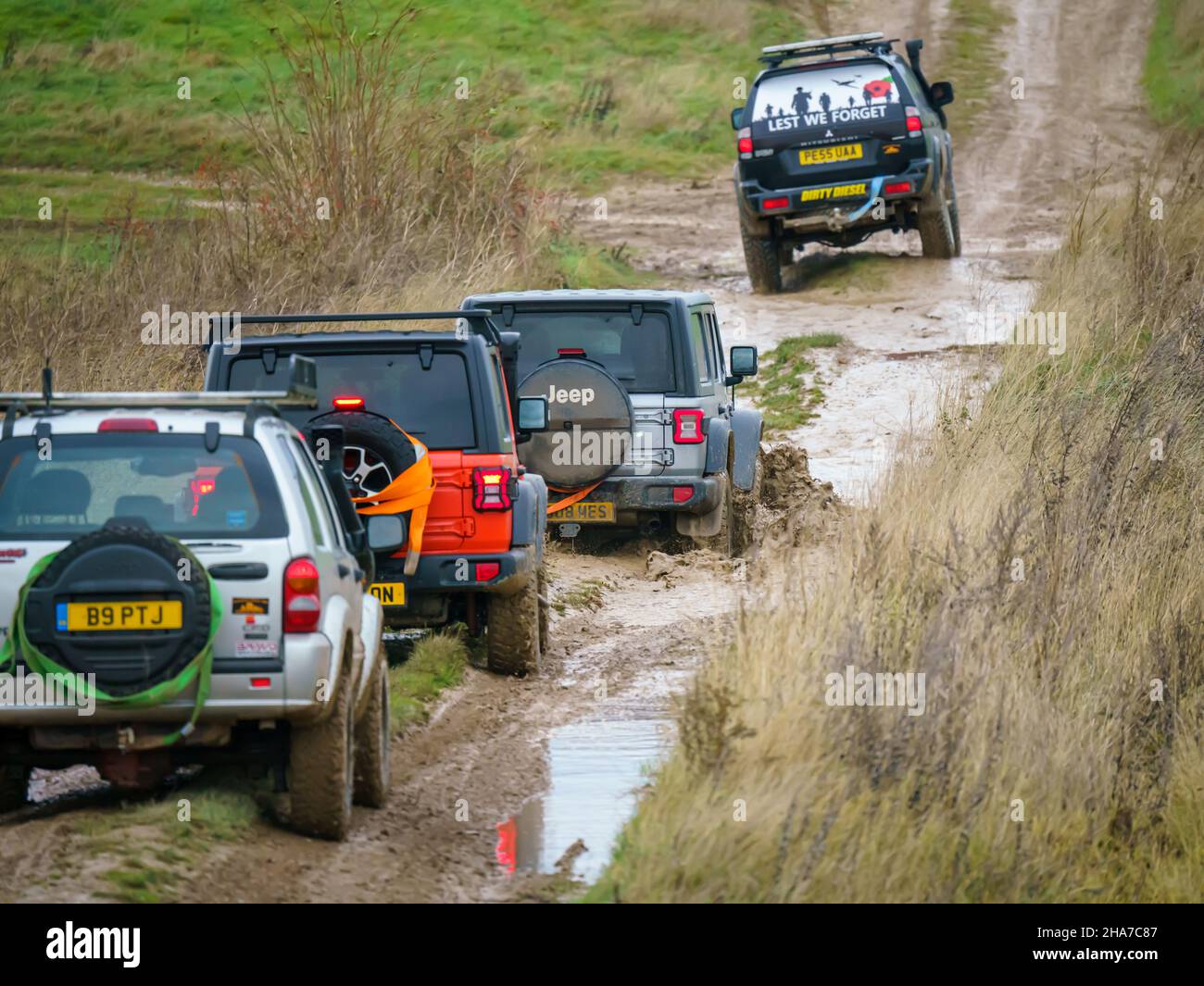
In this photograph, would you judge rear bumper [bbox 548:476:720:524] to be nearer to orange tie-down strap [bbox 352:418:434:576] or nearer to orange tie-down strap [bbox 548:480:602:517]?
orange tie-down strap [bbox 548:480:602:517]

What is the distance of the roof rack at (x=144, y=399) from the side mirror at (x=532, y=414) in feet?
13.0

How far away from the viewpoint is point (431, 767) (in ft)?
26.7

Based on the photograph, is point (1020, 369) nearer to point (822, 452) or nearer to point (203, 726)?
point (822, 452)

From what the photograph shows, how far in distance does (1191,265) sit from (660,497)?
22.9ft

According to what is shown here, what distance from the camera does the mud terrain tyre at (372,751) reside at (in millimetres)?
7246

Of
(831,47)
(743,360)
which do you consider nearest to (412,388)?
(743,360)

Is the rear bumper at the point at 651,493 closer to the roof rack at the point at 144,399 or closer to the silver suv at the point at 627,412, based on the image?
the silver suv at the point at 627,412

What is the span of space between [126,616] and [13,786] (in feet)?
4.03

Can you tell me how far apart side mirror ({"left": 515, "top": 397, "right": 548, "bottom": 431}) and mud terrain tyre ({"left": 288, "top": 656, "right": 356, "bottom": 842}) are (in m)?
4.18

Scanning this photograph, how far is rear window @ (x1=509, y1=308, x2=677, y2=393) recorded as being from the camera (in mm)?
12445

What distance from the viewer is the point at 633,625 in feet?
37.8

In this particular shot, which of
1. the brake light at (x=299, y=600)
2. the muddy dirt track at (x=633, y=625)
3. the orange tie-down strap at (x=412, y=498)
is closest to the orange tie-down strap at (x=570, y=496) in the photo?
the muddy dirt track at (x=633, y=625)

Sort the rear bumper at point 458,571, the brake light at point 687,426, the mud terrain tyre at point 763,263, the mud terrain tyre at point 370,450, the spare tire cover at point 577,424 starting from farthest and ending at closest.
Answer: the mud terrain tyre at point 763,263 < the brake light at point 687,426 < the spare tire cover at point 577,424 < the rear bumper at point 458,571 < the mud terrain tyre at point 370,450
